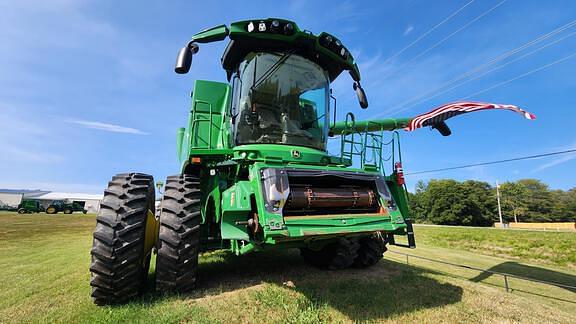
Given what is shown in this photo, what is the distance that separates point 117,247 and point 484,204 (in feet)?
237

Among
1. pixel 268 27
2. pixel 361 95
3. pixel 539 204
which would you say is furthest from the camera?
pixel 539 204

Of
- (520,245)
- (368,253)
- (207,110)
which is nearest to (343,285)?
(368,253)

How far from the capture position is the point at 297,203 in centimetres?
367

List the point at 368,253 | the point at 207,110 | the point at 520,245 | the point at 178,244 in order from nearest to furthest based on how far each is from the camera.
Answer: the point at 178,244 → the point at 368,253 → the point at 207,110 → the point at 520,245

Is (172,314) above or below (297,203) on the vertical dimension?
below

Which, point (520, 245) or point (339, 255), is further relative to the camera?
point (520, 245)

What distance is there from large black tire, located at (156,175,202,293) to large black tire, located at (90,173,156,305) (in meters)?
0.25

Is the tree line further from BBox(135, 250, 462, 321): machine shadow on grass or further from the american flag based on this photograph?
BBox(135, 250, 462, 321): machine shadow on grass

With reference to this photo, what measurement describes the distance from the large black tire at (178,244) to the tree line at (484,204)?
150 ft

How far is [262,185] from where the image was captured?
356 centimetres

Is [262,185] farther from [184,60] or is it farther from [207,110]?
[207,110]

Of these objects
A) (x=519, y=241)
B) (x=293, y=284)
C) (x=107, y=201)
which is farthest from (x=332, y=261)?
(x=519, y=241)

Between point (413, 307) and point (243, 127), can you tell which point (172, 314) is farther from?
point (413, 307)

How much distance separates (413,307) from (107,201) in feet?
13.9
